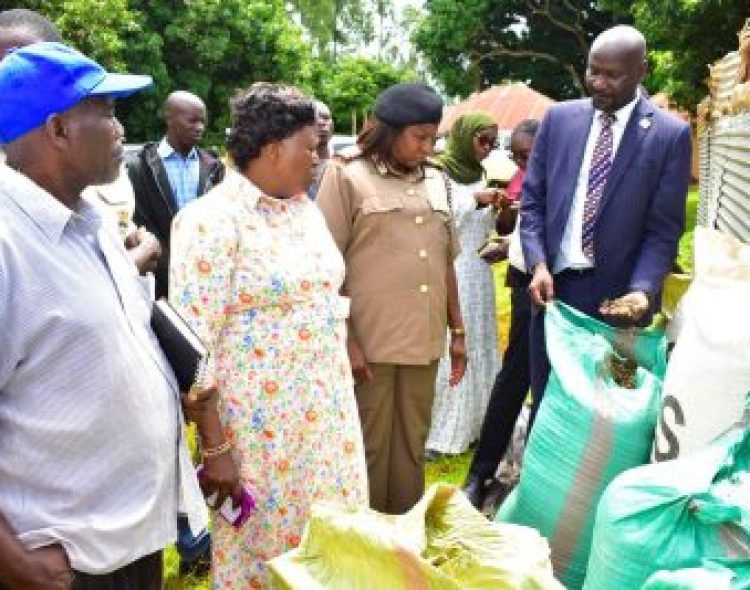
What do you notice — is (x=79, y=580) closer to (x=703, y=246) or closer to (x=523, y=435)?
(x=703, y=246)

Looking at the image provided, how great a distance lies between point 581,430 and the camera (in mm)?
2514

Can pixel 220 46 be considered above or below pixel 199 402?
below

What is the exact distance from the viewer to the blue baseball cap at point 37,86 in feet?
4.80

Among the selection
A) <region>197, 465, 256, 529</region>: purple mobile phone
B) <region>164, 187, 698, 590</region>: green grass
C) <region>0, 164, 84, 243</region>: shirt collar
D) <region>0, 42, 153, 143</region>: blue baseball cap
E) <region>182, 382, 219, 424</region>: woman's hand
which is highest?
<region>0, 42, 153, 143</region>: blue baseball cap

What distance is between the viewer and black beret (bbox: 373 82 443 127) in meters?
2.73

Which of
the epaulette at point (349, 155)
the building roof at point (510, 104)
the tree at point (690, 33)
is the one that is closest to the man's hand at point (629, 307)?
the epaulette at point (349, 155)

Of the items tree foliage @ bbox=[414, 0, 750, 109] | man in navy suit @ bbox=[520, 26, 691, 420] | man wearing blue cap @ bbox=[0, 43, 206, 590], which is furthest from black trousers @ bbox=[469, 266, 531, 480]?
tree foliage @ bbox=[414, 0, 750, 109]

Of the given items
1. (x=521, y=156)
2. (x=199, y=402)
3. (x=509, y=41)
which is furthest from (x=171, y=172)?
(x=509, y=41)

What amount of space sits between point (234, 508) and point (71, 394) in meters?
0.80

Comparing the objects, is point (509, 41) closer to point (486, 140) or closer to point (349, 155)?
point (486, 140)

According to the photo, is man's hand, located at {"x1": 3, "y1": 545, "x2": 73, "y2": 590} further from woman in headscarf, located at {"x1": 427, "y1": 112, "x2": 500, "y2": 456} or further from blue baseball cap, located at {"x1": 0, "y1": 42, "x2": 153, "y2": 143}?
woman in headscarf, located at {"x1": 427, "y1": 112, "x2": 500, "y2": 456}

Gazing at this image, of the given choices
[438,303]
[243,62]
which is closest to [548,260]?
[438,303]

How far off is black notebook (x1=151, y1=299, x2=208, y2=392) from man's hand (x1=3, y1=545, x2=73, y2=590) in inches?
16.1

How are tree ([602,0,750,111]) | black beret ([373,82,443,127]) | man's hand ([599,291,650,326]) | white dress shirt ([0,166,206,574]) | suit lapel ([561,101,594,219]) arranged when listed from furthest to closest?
1. tree ([602,0,750,111])
2. suit lapel ([561,101,594,219])
3. black beret ([373,82,443,127])
4. man's hand ([599,291,650,326])
5. white dress shirt ([0,166,206,574])
